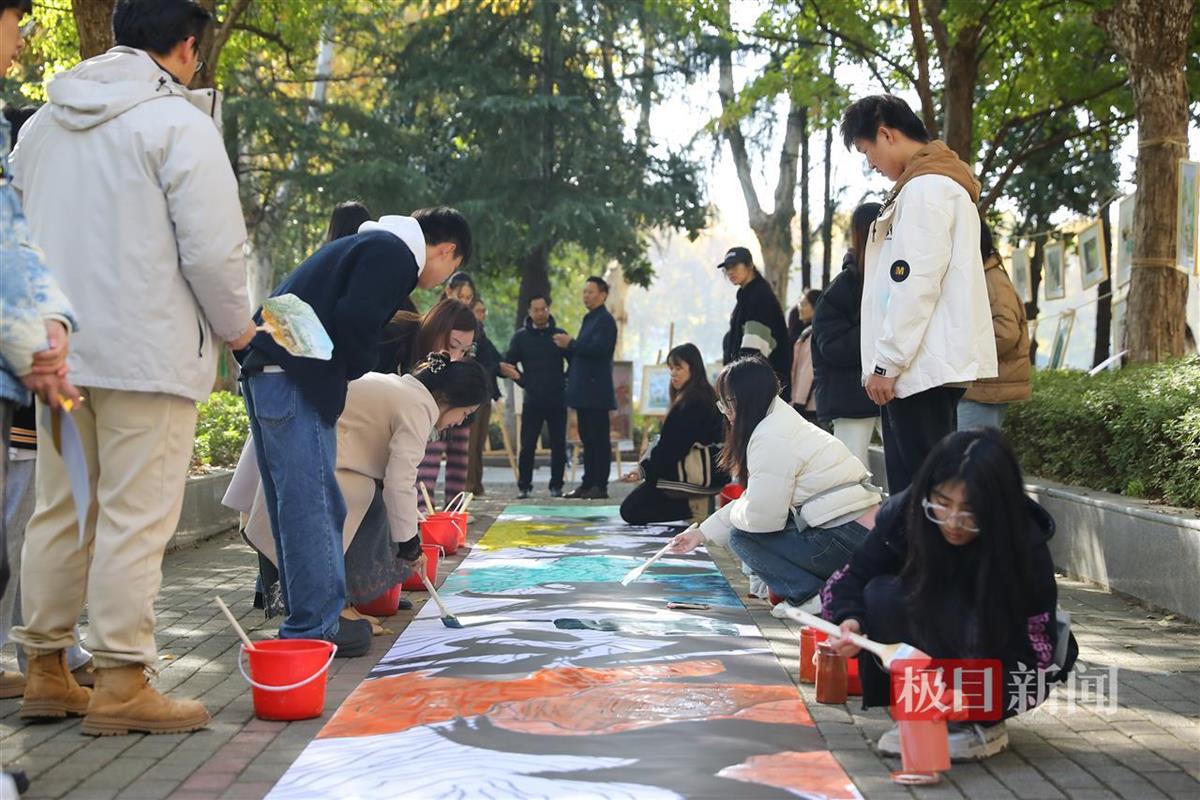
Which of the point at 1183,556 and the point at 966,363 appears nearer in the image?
the point at 966,363

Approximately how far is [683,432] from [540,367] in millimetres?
3799

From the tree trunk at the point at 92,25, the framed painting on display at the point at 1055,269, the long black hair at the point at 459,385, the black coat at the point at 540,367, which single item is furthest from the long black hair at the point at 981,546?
the framed painting on display at the point at 1055,269

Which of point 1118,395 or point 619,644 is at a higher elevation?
point 1118,395

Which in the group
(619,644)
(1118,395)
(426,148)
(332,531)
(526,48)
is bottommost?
(619,644)

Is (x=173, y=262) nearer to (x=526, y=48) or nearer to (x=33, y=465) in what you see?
(x=33, y=465)

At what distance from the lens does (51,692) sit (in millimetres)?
4289

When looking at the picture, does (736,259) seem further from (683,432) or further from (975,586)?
(975,586)

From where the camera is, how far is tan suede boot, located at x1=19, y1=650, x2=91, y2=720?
4.27 meters

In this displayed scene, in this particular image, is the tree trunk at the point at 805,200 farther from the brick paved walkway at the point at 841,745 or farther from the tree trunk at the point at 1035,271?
the brick paved walkway at the point at 841,745

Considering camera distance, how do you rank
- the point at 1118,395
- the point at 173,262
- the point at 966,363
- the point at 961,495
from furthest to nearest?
the point at 1118,395 < the point at 966,363 < the point at 173,262 < the point at 961,495

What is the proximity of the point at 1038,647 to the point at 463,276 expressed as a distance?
798 cm

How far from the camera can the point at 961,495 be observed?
385 centimetres

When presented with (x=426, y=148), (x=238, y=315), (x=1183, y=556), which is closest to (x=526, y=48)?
(x=426, y=148)

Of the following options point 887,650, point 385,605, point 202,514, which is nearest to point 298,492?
point 385,605
